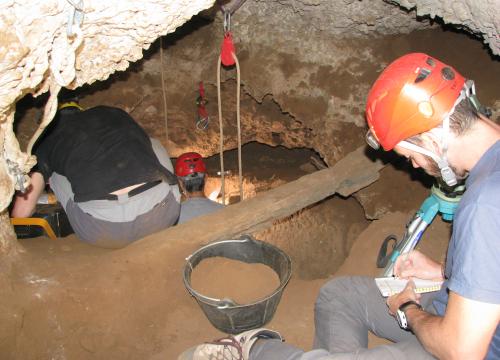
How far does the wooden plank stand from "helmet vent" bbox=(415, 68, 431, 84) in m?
1.82

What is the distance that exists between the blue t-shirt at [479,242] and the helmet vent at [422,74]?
49cm

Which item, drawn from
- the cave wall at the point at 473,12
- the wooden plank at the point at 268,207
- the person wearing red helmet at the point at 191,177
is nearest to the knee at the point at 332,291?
the wooden plank at the point at 268,207

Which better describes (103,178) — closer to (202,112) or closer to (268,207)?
(268,207)

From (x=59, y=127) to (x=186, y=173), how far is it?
1.21 meters

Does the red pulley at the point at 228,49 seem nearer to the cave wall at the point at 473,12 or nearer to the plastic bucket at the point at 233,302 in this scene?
the plastic bucket at the point at 233,302

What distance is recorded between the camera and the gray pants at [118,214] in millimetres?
3051

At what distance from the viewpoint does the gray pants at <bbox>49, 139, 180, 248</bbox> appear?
305 centimetres

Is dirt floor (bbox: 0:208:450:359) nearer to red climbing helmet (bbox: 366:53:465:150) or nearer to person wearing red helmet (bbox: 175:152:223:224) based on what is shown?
person wearing red helmet (bbox: 175:152:223:224)

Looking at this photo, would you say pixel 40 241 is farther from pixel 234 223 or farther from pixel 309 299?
pixel 309 299

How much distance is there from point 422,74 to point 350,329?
145 cm

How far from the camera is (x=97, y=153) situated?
9.92 ft

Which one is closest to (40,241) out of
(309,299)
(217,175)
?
(309,299)

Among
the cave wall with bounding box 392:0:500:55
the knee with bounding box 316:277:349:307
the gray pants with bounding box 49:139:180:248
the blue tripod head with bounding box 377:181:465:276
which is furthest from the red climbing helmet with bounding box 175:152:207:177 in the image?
the cave wall with bounding box 392:0:500:55

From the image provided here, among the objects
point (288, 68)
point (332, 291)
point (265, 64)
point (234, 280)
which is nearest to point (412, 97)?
point (332, 291)
